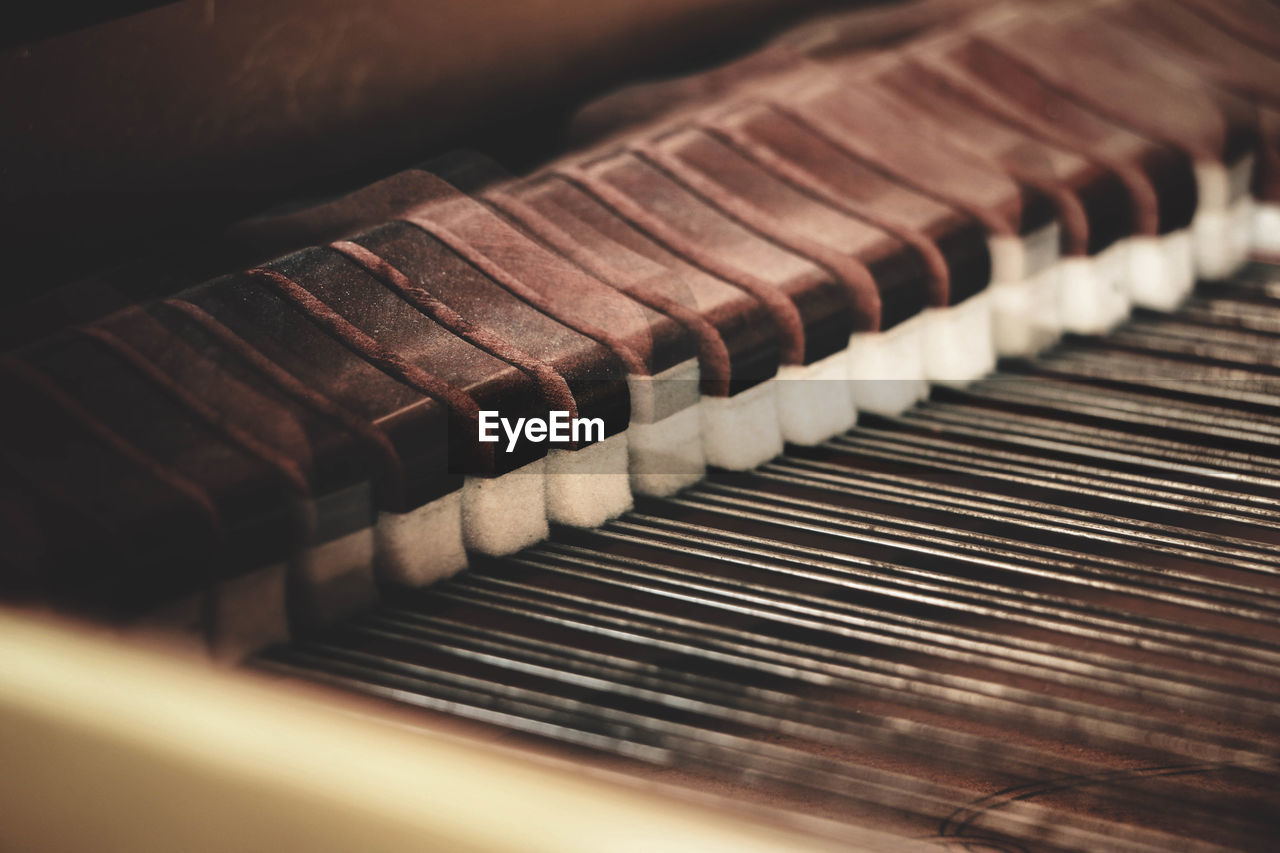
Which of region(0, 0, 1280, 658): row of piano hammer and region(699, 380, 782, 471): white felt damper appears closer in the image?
region(0, 0, 1280, 658): row of piano hammer

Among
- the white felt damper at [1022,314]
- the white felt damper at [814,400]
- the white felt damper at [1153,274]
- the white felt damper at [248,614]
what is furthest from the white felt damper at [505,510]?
the white felt damper at [1153,274]

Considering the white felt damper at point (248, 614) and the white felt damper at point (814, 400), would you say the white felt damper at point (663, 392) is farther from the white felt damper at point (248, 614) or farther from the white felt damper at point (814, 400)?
the white felt damper at point (248, 614)

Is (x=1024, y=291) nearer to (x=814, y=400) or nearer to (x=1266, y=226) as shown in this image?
(x=814, y=400)

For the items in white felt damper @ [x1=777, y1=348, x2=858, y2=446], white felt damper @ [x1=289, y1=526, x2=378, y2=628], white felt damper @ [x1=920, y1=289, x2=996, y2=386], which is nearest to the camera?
white felt damper @ [x1=289, y1=526, x2=378, y2=628]

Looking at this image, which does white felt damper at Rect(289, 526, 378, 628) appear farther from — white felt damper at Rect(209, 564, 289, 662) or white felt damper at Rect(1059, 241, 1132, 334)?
white felt damper at Rect(1059, 241, 1132, 334)

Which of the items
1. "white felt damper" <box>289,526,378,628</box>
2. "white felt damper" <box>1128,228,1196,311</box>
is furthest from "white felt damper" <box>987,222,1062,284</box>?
"white felt damper" <box>289,526,378,628</box>

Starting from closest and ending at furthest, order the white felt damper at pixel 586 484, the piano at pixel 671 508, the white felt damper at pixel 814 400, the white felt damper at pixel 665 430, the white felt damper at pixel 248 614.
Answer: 1. the piano at pixel 671 508
2. the white felt damper at pixel 248 614
3. the white felt damper at pixel 586 484
4. the white felt damper at pixel 665 430
5. the white felt damper at pixel 814 400

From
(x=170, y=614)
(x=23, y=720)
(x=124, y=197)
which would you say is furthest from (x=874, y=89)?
(x=23, y=720)

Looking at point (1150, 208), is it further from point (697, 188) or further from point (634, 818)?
point (634, 818)
